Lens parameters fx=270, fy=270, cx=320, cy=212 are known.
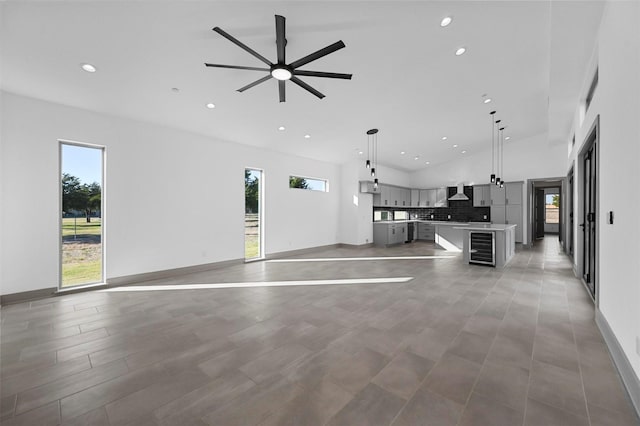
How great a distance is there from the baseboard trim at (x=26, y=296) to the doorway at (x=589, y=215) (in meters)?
7.55

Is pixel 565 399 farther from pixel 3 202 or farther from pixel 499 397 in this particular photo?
pixel 3 202

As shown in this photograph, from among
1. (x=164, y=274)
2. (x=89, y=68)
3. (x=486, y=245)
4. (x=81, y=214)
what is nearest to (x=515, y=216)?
(x=486, y=245)

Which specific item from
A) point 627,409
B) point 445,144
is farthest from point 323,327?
point 445,144

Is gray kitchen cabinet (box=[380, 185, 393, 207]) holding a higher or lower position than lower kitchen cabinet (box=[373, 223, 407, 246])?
higher

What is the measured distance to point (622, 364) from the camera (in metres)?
2.01

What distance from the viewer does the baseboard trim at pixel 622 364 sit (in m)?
1.70

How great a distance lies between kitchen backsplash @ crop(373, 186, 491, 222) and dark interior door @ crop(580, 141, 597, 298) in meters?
5.41

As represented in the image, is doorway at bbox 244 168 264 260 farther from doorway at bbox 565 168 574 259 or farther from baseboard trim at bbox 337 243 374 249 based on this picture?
doorway at bbox 565 168 574 259

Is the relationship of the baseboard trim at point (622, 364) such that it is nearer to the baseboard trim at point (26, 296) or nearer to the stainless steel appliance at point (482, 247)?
the stainless steel appliance at point (482, 247)

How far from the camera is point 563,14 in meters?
2.69

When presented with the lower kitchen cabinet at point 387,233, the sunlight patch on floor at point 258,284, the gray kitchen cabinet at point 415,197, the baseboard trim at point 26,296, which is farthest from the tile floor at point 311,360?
the gray kitchen cabinet at point 415,197

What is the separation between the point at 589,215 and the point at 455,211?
7062 millimetres

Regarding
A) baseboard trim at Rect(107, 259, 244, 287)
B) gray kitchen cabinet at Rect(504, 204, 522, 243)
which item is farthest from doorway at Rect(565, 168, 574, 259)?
baseboard trim at Rect(107, 259, 244, 287)

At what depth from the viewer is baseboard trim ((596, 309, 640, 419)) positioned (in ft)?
5.56
